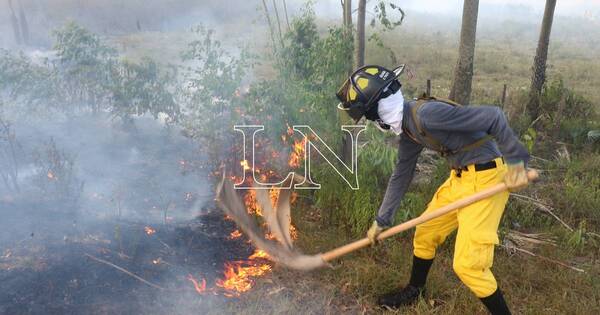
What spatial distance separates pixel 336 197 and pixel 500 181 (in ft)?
6.89

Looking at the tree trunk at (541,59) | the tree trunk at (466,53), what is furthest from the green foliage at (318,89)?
the tree trunk at (541,59)

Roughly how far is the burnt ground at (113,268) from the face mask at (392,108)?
1.90 meters

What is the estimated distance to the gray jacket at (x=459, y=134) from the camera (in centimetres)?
284

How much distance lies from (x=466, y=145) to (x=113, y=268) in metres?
2.96

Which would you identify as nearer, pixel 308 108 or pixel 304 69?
pixel 308 108

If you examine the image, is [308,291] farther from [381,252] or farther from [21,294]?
[21,294]

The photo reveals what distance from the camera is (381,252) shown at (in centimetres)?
435

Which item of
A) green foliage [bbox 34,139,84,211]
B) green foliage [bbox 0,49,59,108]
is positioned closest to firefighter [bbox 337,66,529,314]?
green foliage [bbox 34,139,84,211]


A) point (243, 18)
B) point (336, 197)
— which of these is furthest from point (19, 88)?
point (243, 18)

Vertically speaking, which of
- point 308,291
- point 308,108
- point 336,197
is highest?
point 308,108

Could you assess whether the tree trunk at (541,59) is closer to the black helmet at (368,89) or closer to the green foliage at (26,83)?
the black helmet at (368,89)

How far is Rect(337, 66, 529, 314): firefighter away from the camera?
9.36 ft

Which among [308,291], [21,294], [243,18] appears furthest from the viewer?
[243,18]

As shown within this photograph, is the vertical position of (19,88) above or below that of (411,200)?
above
